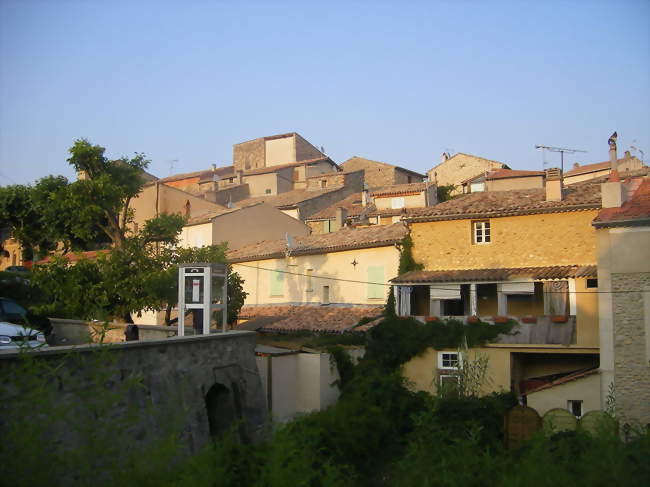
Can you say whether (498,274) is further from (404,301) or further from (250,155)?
(250,155)

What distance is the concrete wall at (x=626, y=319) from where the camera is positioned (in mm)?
20797

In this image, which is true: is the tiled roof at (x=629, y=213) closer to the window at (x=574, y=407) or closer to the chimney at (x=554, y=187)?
the chimney at (x=554, y=187)

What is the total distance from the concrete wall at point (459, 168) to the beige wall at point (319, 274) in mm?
24189

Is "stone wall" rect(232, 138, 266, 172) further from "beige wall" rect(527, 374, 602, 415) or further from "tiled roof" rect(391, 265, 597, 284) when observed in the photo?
"beige wall" rect(527, 374, 602, 415)

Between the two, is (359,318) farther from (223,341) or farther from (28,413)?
(28,413)

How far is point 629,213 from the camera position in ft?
70.8

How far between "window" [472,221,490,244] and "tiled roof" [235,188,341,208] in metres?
21.7

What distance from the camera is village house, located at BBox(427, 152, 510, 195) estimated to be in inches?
2148

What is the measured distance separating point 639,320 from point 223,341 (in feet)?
42.0

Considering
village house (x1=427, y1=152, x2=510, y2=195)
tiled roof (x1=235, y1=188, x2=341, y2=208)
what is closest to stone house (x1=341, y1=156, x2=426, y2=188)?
village house (x1=427, y1=152, x2=510, y2=195)

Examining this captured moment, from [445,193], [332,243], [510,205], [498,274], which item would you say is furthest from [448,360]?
[445,193]

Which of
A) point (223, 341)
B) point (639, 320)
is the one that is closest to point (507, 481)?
point (223, 341)

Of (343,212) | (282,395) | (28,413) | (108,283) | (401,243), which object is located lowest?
(282,395)

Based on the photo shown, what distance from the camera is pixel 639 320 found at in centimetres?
2092
